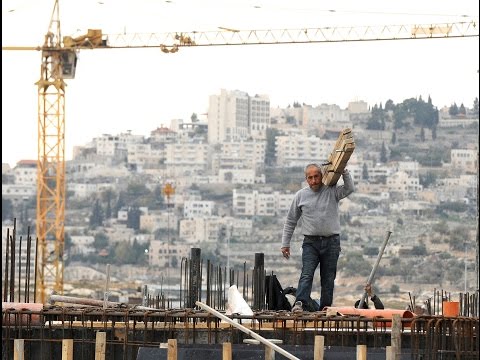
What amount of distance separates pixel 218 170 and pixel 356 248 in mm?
35859

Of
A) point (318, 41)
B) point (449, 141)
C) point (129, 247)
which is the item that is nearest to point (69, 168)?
point (129, 247)

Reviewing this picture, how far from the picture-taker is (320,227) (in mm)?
16000

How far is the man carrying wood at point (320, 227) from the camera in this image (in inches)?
628

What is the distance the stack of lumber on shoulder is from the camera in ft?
51.5

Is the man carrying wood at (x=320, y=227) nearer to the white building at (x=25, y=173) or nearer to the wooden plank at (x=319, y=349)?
the wooden plank at (x=319, y=349)

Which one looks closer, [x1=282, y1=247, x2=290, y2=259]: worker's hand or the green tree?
[x1=282, y1=247, x2=290, y2=259]: worker's hand

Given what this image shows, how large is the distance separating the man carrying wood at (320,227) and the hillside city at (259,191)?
11411 cm

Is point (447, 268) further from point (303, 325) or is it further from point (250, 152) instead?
point (303, 325)

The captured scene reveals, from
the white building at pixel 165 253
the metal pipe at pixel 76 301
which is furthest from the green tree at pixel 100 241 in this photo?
the metal pipe at pixel 76 301

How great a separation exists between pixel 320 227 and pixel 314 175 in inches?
19.8

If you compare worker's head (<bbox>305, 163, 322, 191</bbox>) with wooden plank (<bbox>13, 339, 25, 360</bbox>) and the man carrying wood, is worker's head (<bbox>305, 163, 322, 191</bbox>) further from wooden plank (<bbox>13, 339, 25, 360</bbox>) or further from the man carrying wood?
wooden plank (<bbox>13, 339, 25, 360</bbox>)

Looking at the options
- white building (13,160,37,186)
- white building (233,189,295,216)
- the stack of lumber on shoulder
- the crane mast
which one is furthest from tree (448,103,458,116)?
the stack of lumber on shoulder

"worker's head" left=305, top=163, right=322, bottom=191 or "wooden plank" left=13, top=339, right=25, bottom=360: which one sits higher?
"worker's head" left=305, top=163, right=322, bottom=191

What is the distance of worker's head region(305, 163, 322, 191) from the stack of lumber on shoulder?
0.42ft
